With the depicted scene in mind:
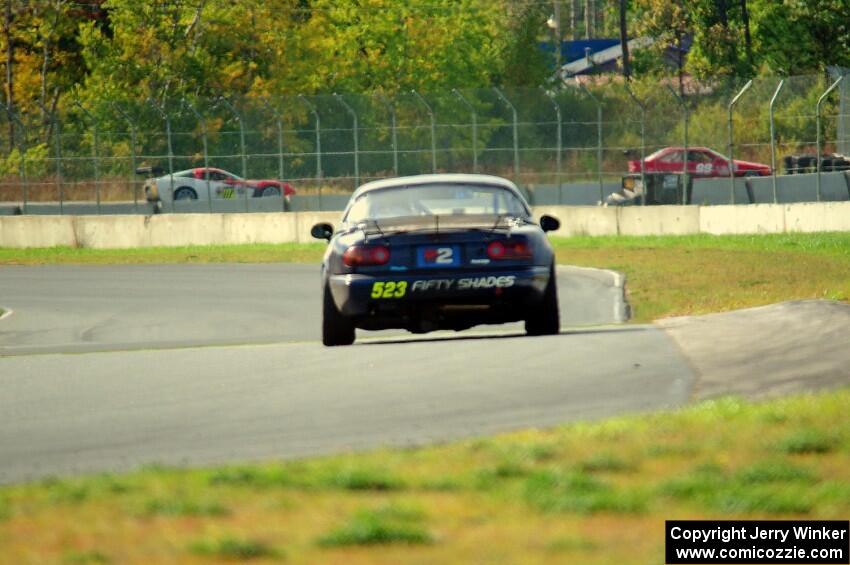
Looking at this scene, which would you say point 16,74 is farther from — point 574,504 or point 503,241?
point 574,504

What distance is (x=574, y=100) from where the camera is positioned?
3753cm

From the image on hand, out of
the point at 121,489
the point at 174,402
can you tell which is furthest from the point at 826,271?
the point at 121,489

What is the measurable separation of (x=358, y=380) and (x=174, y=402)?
4.01 feet

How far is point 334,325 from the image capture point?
1334cm

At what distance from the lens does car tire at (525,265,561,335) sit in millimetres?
13125

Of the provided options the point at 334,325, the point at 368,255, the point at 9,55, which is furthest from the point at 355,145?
the point at 368,255

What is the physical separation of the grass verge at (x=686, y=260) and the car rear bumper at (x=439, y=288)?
11.4 feet

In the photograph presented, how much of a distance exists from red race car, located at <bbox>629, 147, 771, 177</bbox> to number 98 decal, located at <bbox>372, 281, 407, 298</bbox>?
24559 mm

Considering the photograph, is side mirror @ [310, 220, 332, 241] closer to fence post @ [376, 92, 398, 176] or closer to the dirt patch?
the dirt patch

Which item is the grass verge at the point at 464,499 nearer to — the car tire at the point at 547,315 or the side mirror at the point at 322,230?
the car tire at the point at 547,315

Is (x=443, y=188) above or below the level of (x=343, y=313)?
above

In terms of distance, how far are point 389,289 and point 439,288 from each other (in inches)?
14.4

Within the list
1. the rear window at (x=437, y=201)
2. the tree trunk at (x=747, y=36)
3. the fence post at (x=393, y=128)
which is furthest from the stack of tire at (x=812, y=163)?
the tree trunk at (x=747, y=36)

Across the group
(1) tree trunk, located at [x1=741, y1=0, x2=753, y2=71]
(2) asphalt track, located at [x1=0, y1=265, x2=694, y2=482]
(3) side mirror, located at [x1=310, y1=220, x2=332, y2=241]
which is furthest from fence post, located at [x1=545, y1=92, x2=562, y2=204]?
(1) tree trunk, located at [x1=741, y1=0, x2=753, y2=71]
